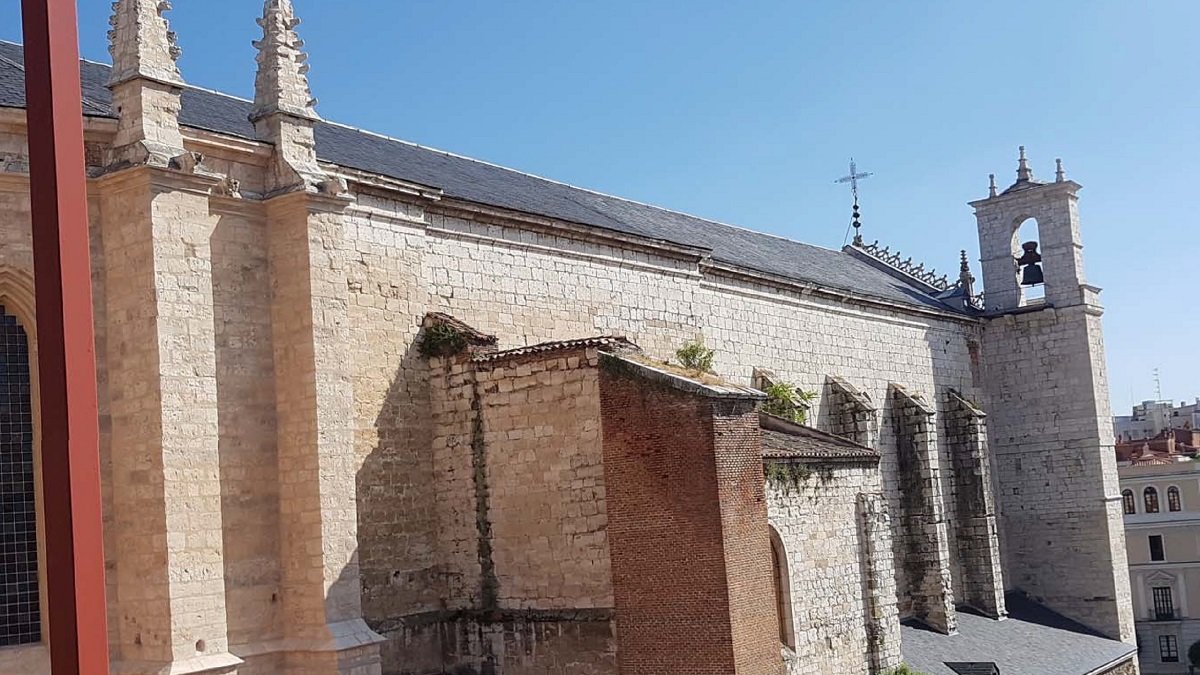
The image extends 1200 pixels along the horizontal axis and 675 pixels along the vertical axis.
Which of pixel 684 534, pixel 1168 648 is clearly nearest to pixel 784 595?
pixel 684 534

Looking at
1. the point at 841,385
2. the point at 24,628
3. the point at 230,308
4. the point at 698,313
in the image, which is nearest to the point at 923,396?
the point at 841,385

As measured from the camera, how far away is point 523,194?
23000mm

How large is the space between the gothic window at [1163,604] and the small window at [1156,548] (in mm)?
1302

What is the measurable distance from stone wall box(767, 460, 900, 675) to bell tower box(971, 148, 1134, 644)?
15.1 metres

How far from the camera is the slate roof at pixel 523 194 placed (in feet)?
53.8

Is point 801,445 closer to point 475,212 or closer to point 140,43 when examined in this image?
point 475,212

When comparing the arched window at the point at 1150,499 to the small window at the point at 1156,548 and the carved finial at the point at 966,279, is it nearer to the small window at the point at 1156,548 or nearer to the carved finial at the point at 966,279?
the small window at the point at 1156,548

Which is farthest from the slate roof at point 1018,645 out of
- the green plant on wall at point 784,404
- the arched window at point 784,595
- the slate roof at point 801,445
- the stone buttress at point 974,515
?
the arched window at point 784,595

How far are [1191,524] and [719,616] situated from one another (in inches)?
1878

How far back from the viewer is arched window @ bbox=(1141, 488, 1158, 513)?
5659 cm

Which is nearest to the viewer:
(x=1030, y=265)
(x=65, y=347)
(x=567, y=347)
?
(x=65, y=347)

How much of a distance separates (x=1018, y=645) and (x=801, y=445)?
11.7 metres

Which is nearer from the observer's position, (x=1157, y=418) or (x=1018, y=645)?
(x=1018, y=645)

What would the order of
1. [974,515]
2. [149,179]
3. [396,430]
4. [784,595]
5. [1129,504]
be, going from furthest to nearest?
[1129,504]
[974,515]
[784,595]
[396,430]
[149,179]
